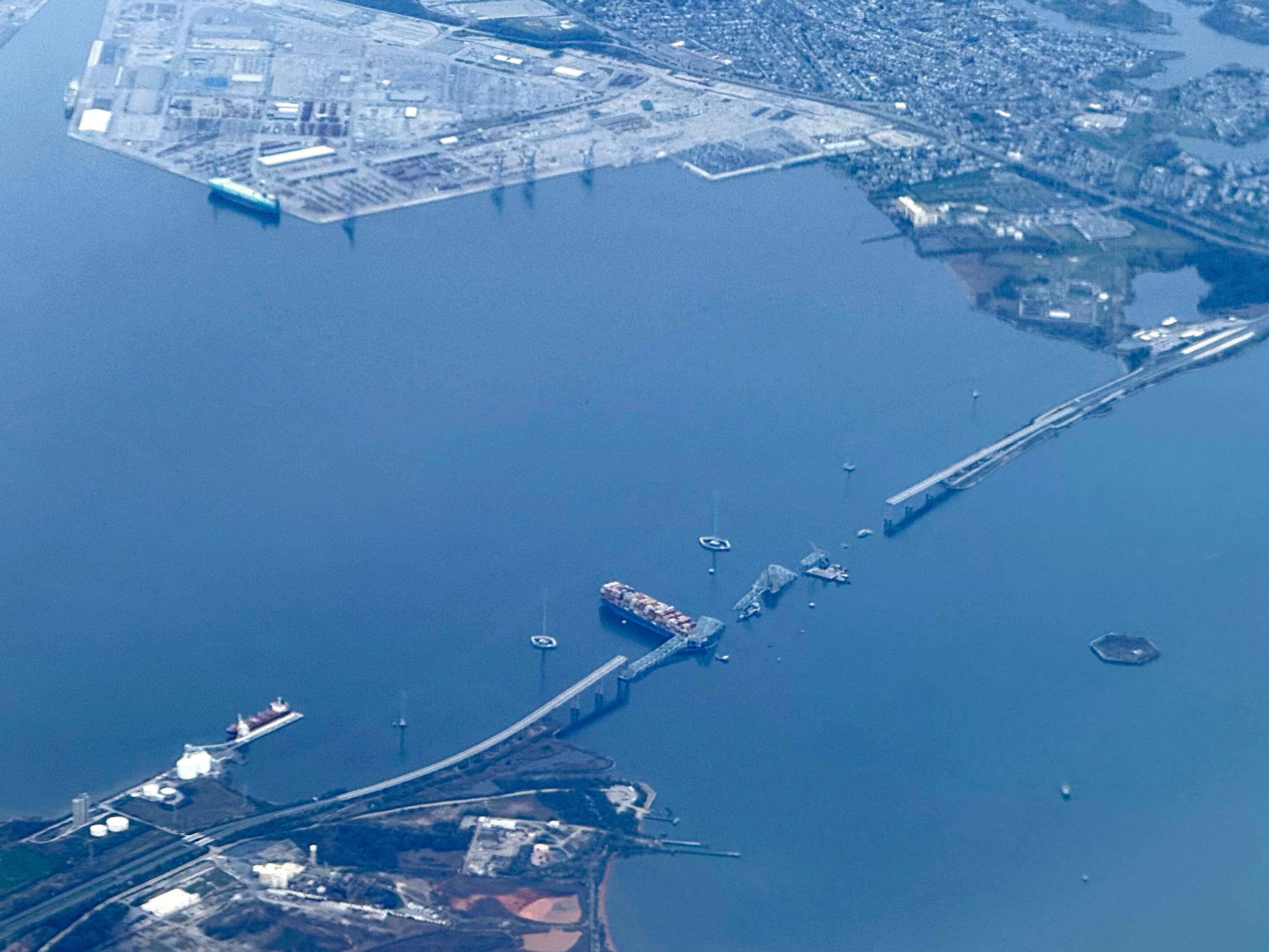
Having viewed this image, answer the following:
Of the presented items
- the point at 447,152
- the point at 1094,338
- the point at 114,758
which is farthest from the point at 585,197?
the point at 114,758

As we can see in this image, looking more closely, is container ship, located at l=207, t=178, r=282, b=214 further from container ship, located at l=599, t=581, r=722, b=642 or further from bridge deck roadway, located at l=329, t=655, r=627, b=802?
bridge deck roadway, located at l=329, t=655, r=627, b=802

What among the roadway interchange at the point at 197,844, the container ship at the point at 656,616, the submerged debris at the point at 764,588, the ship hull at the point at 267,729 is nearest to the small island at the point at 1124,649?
the submerged debris at the point at 764,588

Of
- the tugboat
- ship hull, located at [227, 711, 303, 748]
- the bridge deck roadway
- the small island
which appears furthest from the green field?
the tugboat

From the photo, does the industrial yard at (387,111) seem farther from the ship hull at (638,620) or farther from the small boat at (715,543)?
the ship hull at (638,620)

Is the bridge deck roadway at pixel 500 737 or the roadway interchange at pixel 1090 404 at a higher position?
the roadway interchange at pixel 1090 404

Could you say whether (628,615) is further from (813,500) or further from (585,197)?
(585,197)
